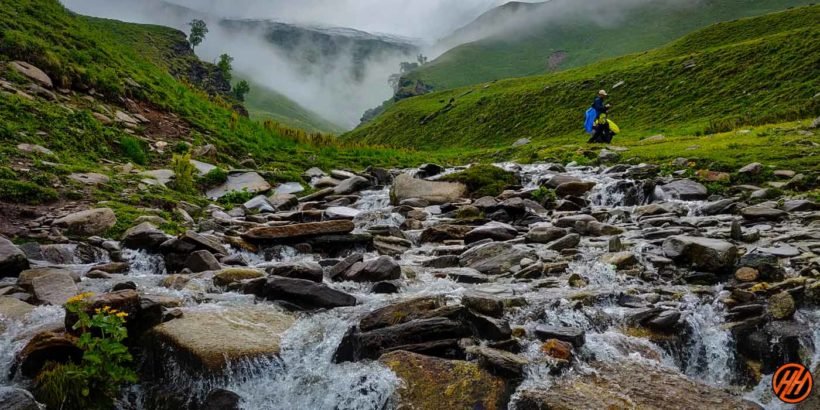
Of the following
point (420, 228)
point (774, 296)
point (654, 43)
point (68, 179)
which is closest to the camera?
point (774, 296)

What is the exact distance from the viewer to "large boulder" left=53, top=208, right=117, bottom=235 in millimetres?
9828

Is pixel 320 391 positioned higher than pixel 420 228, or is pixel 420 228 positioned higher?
pixel 420 228

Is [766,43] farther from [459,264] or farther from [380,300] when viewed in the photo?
[380,300]

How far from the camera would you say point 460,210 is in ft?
48.4

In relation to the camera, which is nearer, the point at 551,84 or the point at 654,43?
the point at 551,84

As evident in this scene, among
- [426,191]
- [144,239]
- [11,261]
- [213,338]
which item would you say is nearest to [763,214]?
[426,191]

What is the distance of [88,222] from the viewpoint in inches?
396

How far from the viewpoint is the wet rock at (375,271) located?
8.81 m

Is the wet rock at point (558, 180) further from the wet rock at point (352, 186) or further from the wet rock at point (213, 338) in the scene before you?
the wet rock at point (213, 338)

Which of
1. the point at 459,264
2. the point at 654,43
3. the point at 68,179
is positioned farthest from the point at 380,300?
the point at 654,43

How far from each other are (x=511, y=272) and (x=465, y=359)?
363cm

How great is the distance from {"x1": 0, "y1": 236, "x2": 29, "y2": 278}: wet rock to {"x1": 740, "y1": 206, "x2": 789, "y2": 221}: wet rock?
1367 cm

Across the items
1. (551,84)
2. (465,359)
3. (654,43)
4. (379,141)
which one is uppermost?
(654,43)

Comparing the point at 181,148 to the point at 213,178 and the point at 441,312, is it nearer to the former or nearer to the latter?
the point at 213,178
